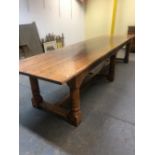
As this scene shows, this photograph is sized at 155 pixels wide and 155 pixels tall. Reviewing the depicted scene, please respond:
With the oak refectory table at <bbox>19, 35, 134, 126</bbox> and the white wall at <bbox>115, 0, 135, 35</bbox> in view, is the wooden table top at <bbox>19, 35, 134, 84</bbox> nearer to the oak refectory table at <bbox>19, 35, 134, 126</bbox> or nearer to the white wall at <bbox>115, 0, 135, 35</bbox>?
the oak refectory table at <bbox>19, 35, 134, 126</bbox>

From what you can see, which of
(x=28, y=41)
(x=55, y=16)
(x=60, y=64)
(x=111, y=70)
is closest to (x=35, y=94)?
(x=60, y=64)

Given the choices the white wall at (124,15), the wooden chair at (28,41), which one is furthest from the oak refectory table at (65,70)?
the white wall at (124,15)

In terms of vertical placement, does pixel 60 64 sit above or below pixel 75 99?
above

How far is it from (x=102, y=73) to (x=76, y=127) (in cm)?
155

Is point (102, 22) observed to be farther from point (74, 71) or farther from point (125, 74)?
point (74, 71)

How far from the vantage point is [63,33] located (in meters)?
5.22

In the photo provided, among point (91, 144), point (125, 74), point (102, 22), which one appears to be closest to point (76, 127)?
point (91, 144)

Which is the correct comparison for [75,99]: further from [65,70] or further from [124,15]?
[124,15]

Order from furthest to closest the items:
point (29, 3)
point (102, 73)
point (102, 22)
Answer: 1. point (102, 22)
2. point (29, 3)
3. point (102, 73)

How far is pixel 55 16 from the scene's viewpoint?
190 inches

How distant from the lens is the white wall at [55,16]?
13.3 ft

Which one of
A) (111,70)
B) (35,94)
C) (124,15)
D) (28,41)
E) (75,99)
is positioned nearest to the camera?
(75,99)

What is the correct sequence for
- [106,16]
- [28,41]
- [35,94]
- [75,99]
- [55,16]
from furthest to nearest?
1. [106,16]
2. [55,16]
3. [28,41]
4. [35,94]
5. [75,99]

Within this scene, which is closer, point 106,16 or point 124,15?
point 124,15
